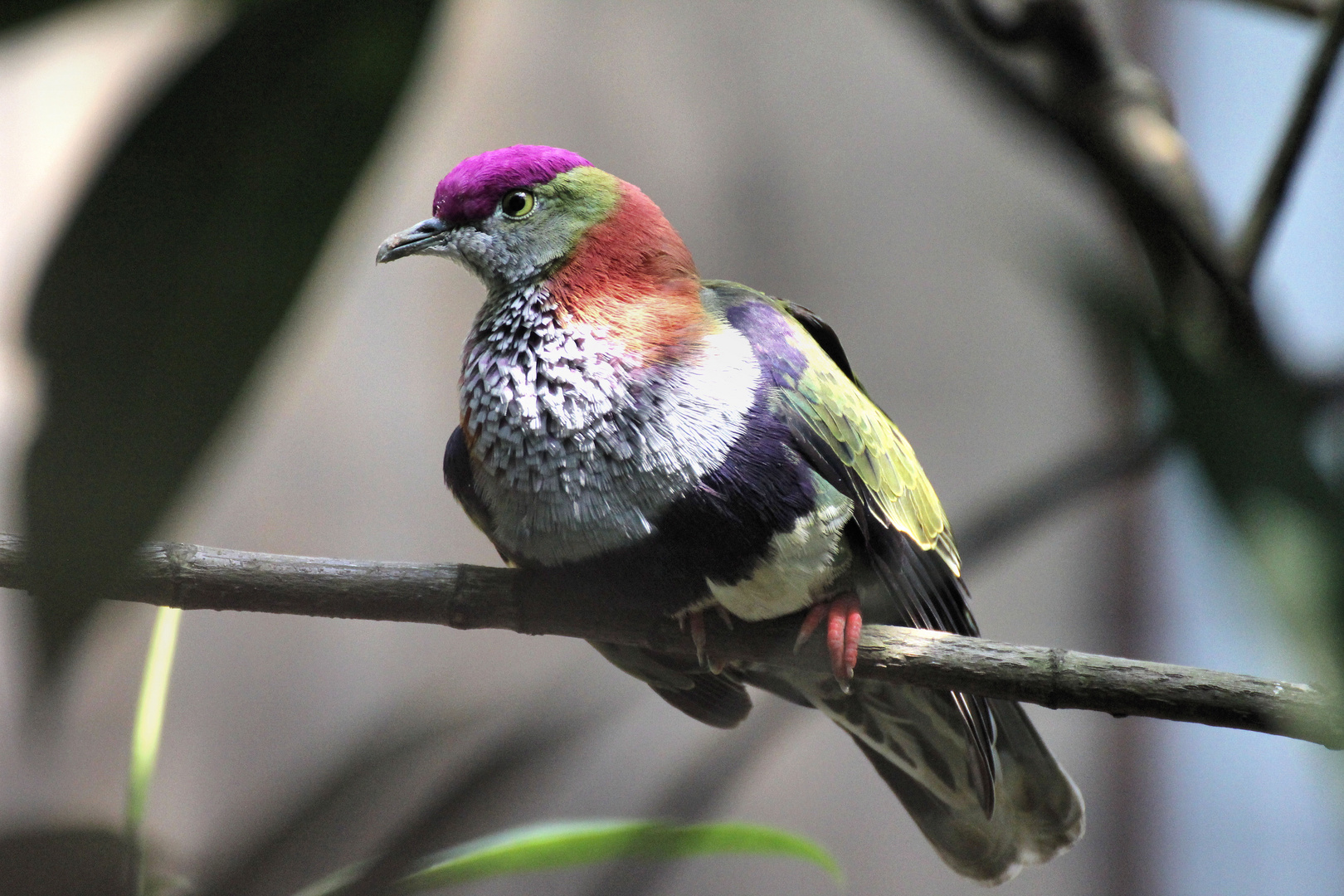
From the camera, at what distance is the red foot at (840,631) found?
920mm

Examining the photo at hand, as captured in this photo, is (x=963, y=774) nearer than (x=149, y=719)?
No

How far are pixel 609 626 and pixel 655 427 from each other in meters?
0.18

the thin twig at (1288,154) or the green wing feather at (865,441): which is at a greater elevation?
the thin twig at (1288,154)

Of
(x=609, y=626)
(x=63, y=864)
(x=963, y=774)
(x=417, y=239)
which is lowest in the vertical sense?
(x=963, y=774)

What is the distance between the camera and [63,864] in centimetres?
73

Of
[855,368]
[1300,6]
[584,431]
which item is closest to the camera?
[584,431]

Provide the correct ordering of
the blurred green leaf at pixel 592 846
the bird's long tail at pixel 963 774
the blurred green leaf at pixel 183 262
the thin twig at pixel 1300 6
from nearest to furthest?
the blurred green leaf at pixel 183 262, the blurred green leaf at pixel 592 846, the bird's long tail at pixel 963 774, the thin twig at pixel 1300 6

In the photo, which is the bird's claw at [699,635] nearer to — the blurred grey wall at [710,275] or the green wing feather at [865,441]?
the green wing feather at [865,441]

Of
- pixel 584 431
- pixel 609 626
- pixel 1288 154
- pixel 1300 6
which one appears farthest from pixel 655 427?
pixel 1300 6

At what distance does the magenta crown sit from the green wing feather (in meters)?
0.24

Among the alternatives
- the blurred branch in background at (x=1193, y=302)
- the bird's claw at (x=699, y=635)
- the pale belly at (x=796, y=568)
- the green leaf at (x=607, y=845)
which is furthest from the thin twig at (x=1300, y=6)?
the green leaf at (x=607, y=845)

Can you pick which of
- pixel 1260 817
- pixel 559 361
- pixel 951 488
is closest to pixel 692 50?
pixel 951 488

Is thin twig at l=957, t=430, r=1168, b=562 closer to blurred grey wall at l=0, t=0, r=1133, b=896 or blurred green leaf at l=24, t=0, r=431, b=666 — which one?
blurred grey wall at l=0, t=0, r=1133, b=896

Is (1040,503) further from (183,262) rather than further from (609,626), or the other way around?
(183,262)
